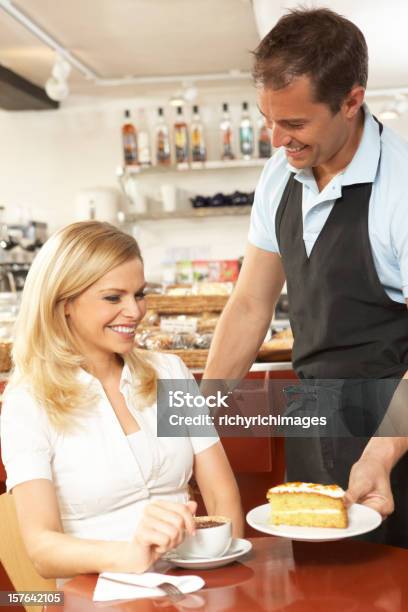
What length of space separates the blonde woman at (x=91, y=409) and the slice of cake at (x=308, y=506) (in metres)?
0.34

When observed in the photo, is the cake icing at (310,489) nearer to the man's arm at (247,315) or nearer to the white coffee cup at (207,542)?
the white coffee cup at (207,542)

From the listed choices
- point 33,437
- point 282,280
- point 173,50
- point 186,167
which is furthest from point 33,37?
point 33,437

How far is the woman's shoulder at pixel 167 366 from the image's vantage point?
208 cm

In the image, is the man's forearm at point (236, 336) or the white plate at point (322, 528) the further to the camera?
the man's forearm at point (236, 336)

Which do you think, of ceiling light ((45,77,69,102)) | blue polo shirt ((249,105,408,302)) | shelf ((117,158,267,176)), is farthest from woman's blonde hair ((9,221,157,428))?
shelf ((117,158,267,176))

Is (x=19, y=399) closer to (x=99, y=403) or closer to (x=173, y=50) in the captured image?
(x=99, y=403)

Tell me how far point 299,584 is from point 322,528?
103 mm

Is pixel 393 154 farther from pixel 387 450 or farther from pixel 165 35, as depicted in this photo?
pixel 165 35

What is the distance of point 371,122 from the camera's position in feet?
6.40

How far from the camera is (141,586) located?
1.36 meters

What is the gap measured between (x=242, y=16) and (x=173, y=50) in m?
0.90

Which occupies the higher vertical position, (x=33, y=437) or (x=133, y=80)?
(x=133, y=80)

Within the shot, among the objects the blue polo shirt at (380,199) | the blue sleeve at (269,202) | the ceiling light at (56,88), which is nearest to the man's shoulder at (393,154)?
the blue polo shirt at (380,199)

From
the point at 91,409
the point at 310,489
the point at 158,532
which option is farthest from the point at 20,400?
the point at 310,489
